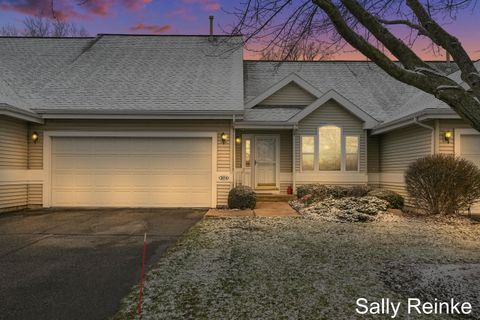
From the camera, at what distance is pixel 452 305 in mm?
3803

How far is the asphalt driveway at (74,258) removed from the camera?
380 cm

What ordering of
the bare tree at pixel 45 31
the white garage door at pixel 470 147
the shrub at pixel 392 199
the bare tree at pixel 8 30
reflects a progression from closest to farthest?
1. the white garage door at pixel 470 147
2. the shrub at pixel 392 199
3. the bare tree at pixel 45 31
4. the bare tree at pixel 8 30

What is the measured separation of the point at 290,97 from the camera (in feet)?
47.8

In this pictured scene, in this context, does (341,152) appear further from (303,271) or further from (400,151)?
(303,271)

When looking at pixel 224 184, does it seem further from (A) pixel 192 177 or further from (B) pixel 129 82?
(B) pixel 129 82

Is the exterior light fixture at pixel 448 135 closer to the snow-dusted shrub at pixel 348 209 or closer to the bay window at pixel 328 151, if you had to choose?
the snow-dusted shrub at pixel 348 209

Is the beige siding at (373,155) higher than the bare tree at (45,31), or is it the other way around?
the bare tree at (45,31)

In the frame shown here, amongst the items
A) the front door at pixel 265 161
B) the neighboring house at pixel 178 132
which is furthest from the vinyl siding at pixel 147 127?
the front door at pixel 265 161

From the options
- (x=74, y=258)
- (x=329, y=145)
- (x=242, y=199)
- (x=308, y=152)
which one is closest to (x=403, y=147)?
(x=329, y=145)

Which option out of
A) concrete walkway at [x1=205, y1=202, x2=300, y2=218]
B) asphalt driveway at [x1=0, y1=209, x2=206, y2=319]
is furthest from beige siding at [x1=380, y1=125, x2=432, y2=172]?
asphalt driveway at [x1=0, y1=209, x2=206, y2=319]

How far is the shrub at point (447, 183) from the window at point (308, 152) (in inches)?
165

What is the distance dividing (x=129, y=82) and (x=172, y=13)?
5.81m

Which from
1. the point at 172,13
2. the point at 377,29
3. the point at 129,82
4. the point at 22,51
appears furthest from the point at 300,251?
the point at 22,51

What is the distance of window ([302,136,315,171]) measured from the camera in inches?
519
